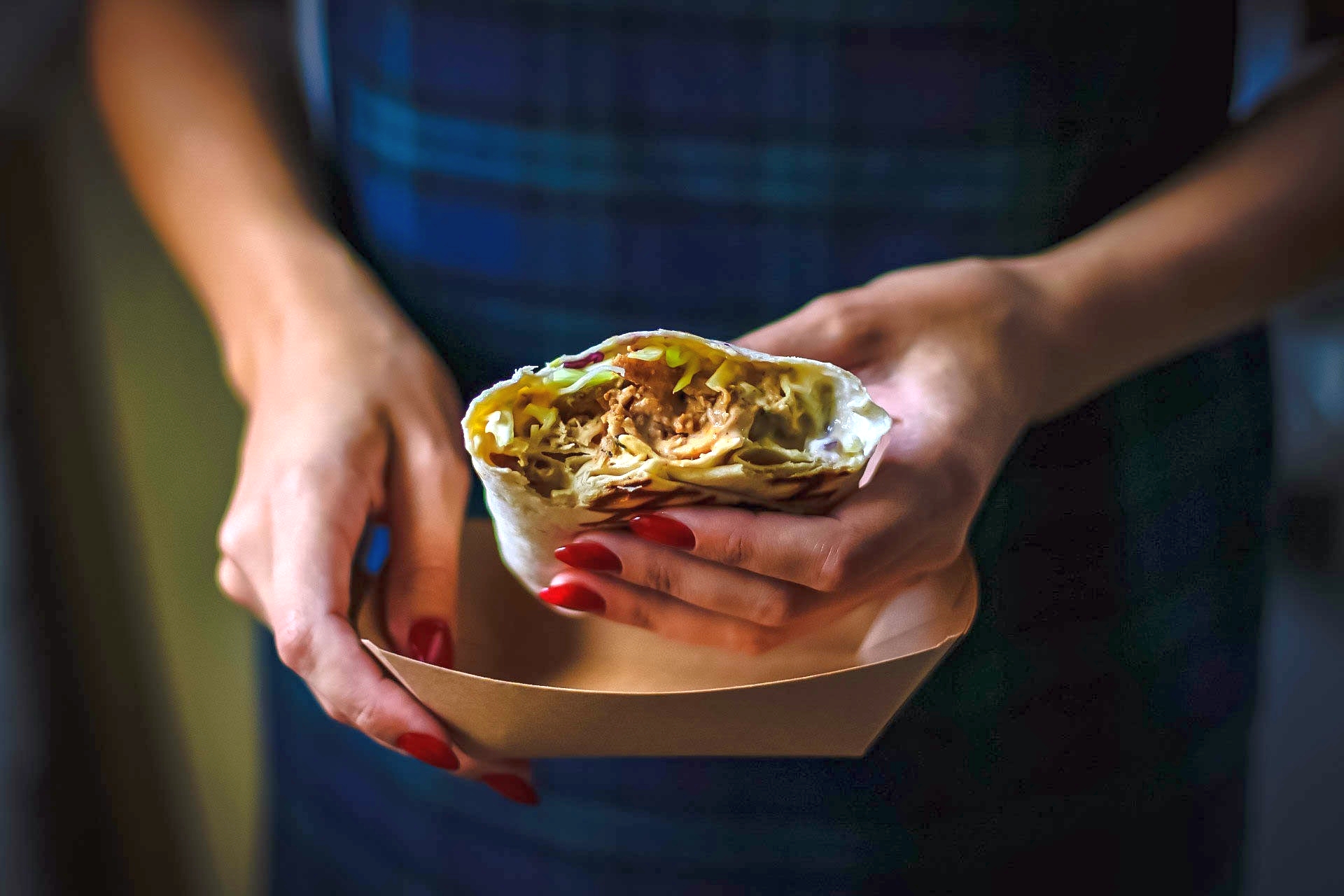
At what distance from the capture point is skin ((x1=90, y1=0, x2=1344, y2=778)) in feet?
2.13

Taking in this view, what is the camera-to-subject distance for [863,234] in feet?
2.95

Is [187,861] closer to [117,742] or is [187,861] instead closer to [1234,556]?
[117,742]

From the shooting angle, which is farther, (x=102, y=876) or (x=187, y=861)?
(x=187, y=861)

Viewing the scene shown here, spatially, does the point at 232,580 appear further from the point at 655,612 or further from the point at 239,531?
the point at 655,612

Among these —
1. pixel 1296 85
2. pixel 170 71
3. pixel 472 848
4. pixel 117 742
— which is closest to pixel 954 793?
pixel 472 848

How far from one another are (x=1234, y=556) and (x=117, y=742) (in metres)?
1.42

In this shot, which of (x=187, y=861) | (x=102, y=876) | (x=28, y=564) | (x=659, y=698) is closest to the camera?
(x=659, y=698)

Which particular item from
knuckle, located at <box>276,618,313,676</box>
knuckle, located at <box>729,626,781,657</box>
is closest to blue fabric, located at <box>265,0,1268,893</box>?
knuckle, located at <box>729,626,781,657</box>

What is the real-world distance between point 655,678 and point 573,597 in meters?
0.10

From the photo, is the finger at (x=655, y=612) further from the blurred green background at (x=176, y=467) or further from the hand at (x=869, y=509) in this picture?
the blurred green background at (x=176, y=467)

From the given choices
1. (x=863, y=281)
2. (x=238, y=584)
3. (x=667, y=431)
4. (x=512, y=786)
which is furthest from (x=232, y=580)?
(x=863, y=281)

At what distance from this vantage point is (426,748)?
65 centimetres

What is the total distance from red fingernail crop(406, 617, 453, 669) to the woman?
7 cm

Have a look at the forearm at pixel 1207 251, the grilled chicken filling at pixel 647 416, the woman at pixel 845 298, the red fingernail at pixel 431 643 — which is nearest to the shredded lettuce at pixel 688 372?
the grilled chicken filling at pixel 647 416
